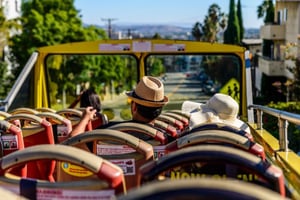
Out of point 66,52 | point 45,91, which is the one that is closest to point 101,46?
point 66,52

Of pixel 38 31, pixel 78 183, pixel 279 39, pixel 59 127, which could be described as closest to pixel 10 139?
pixel 59 127

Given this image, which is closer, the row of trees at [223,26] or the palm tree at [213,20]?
the row of trees at [223,26]

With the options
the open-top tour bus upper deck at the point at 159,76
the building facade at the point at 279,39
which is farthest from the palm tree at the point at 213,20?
the open-top tour bus upper deck at the point at 159,76

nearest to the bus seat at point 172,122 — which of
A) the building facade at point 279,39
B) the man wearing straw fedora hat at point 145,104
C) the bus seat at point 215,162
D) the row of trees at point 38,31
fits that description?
the man wearing straw fedora hat at point 145,104

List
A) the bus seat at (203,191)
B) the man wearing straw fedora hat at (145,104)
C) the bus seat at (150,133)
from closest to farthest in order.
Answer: the bus seat at (203,191)
the bus seat at (150,133)
the man wearing straw fedora hat at (145,104)

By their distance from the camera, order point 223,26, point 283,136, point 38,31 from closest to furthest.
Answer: point 283,136, point 38,31, point 223,26

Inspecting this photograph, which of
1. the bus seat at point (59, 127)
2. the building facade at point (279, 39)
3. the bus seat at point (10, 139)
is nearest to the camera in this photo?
the bus seat at point (10, 139)

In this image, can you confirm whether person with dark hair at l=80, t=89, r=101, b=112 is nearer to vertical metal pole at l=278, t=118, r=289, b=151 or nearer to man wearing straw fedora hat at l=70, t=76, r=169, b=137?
man wearing straw fedora hat at l=70, t=76, r=169, b=137

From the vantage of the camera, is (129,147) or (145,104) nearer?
(129,147)

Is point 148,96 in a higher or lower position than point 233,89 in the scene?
A: higher

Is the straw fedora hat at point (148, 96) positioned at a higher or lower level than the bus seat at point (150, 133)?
higher

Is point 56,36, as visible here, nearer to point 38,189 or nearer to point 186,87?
point 186,87

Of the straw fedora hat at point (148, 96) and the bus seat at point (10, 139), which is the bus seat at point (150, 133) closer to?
the straw fedora hat at point (148, 96)

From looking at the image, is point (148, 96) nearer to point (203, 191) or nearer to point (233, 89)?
point (203, 191)
